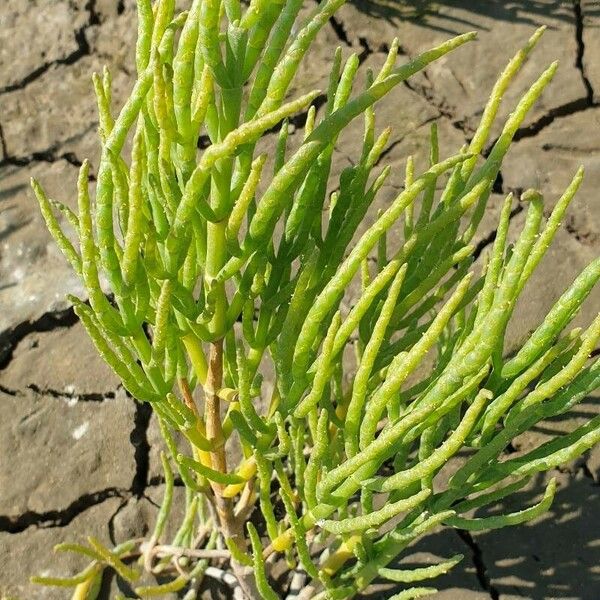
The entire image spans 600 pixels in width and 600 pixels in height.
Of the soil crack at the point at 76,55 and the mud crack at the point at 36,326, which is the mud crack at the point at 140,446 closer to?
the mud crack at the point at 36,326

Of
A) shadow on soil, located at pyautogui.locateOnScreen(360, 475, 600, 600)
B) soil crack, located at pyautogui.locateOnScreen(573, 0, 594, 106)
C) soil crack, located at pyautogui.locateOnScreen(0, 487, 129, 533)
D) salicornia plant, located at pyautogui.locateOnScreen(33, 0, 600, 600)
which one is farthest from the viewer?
soil crack, located at pyautogui.locateOnScreen(573, 0, 594, 106)

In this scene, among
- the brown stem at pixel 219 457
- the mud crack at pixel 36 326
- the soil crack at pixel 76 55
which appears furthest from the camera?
the soil crack at pixel 76 55

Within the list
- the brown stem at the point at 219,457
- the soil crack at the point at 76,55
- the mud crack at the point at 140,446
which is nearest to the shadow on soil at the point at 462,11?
the soil crack at the point at 76,55

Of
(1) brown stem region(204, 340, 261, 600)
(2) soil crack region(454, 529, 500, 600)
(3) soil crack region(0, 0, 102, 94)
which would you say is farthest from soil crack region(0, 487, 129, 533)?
(3) soil crack region(0, 0, 102, 94)

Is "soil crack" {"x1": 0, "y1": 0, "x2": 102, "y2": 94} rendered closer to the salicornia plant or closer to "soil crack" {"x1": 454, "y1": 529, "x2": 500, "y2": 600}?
the salicornia plant

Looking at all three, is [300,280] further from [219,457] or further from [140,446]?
[140,446]

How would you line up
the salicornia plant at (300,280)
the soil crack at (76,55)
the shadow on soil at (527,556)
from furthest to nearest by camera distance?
the soil crack at (76,55) < the shadow on soil at (527,556) < the salicornia plant at (300,280)

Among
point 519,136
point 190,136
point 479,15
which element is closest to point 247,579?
point 190,136
